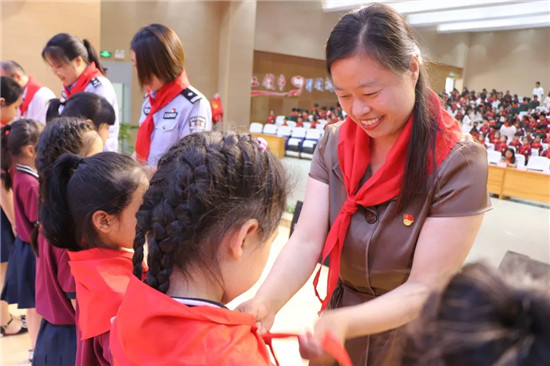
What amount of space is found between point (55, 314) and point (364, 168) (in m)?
1.09

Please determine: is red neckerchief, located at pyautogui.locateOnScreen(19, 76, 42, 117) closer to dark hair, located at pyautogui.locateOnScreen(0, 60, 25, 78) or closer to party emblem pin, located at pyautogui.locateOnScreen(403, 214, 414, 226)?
dark hair, located at pyautogui.locateOnScreen(0, 60, 25, 78)

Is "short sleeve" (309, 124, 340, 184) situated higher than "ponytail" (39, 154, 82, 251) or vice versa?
"short sleeve" (309, 124, 340, 184)

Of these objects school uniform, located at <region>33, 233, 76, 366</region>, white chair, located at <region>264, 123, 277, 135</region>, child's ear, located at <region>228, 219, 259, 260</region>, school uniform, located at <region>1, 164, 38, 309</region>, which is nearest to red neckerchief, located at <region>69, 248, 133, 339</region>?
school uniform, located at <region>33, 233, 76, 366</region>

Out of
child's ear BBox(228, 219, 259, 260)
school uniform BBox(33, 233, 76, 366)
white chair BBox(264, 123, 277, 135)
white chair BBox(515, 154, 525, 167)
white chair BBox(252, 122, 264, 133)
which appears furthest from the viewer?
white chair BBox(252, 122, 264, 133)

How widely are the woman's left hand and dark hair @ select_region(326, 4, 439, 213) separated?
336 millimetres

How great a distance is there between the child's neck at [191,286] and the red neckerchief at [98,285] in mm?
402

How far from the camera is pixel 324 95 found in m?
6.65

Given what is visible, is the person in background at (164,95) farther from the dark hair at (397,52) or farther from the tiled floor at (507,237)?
the dark hair at (397,52)

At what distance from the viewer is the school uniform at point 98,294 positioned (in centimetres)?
115

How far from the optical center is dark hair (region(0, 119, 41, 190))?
2.30 meters

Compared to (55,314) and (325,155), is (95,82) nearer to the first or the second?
(55,314)

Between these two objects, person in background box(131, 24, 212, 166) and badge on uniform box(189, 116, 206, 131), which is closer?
person in background box(131, 24, 212, 166)

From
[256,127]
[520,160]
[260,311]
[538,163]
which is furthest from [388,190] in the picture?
[256,127]

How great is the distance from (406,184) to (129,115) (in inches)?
338
